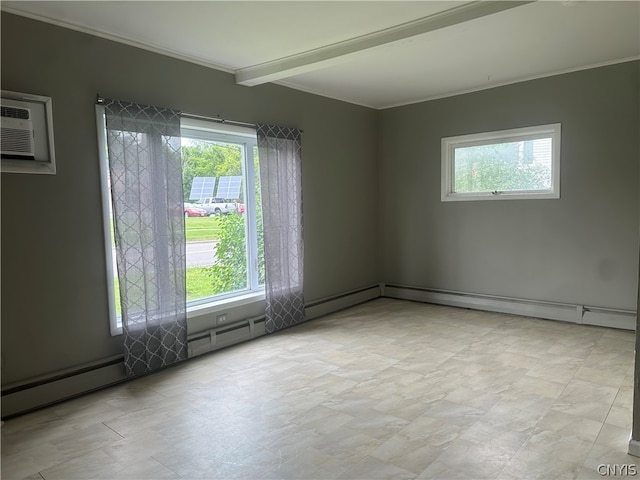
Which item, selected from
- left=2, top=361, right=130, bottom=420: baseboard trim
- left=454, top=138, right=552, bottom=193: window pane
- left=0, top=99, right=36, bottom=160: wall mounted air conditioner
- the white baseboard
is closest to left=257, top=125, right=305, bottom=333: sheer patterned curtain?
left=2, top=361, right=130, bottom=420: baseboard trim

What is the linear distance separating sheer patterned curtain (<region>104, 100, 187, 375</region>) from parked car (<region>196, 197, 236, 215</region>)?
43 centimetres

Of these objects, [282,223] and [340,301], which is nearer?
[282,223]

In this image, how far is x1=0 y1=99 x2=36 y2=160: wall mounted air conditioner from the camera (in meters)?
2.73

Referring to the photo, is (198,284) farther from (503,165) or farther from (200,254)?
(503,165)

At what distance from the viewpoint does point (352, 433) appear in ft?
8.38

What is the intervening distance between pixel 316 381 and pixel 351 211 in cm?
281

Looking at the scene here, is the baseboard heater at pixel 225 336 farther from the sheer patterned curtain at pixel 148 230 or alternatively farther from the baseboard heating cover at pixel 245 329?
the sheer patterned curtain at pixel 148 230

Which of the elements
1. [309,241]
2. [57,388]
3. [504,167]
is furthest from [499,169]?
[57,388]

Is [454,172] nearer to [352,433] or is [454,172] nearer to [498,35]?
[498,35]

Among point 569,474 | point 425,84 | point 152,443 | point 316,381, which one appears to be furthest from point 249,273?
point 569,474

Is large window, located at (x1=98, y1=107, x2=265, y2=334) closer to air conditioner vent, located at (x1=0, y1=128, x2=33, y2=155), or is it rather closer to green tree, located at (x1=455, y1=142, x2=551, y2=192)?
air conditioner vent, located at (x1=0, y1=128, x2=33, y2=155)

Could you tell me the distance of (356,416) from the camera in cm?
276

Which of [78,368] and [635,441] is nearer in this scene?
[635,441]

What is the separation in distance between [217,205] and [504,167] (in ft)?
11.0
